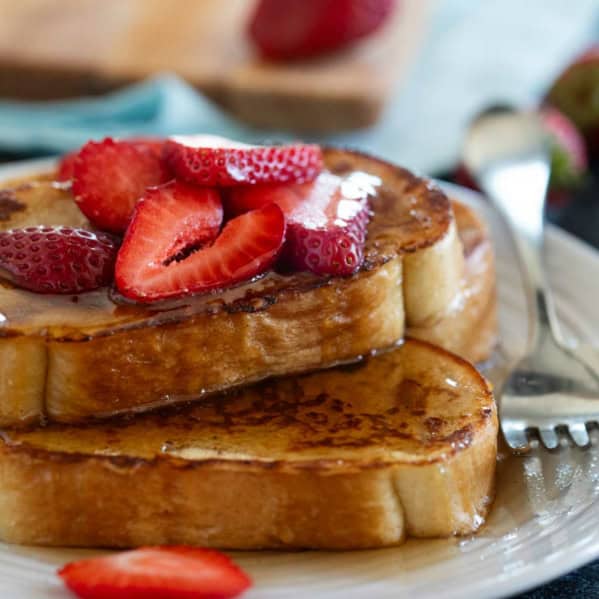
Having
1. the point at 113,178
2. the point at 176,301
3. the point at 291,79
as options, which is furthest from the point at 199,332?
the point at 291,79

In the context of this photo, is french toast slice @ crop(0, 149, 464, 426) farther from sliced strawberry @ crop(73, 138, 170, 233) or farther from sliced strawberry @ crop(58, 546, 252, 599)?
sliced strawberry @ crop(58, 546, 252, 599)

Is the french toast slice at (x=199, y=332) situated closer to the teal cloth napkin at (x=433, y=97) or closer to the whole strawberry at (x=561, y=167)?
the whole strawberry at (x=561, y=167)

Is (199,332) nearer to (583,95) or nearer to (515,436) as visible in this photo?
(515,436)

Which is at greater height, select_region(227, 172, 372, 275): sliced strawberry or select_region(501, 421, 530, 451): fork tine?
select_region(227, 172, 372, 275): sliced strawberry

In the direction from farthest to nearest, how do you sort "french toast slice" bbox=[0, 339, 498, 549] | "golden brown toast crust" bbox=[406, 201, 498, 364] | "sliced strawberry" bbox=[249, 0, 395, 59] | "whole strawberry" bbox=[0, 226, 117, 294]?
"sliced strawberry" bbox=[249, 0, 395, 59]
"golden brown toast crust" bbox=[406, 201, 498, 364]
"whole strawberry" bbox=[0, 226, 117, 294]
"french toast slice" bbox=[0, 339, 498, 549]

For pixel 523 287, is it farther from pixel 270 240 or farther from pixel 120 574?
pixel 120 574

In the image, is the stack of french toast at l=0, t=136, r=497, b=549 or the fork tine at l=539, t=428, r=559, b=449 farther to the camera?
the fork tine at l=539, t=428, r=559, b=449

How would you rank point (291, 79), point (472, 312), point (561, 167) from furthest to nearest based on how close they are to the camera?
point (291, 79) < point (561, 167) < point (472, 312)

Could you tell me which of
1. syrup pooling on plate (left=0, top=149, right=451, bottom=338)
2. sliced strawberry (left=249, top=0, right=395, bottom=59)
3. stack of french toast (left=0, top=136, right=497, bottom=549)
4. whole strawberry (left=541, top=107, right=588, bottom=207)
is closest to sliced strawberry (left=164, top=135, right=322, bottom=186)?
stack of french toast (left=0, top=136, right=497, bottom=549)
